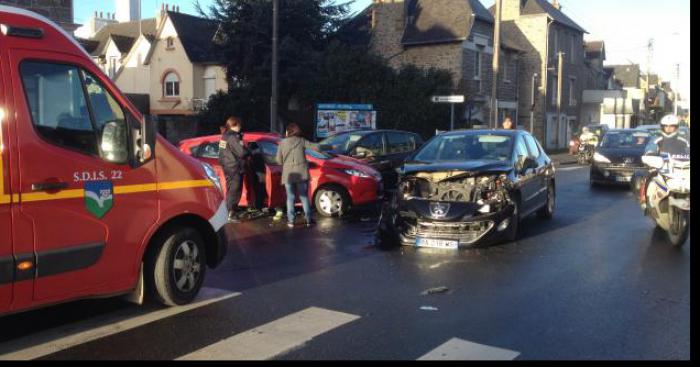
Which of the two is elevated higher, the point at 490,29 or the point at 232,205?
the point at 490,29

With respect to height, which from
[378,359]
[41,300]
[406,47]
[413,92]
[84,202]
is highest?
[406,47]

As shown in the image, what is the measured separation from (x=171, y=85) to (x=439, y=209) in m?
34.1

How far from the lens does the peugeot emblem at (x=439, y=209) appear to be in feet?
27.8

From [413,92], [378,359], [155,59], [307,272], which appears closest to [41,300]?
[378,359]

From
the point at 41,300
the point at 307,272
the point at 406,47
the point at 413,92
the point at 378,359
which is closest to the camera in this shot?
the point at 378,359

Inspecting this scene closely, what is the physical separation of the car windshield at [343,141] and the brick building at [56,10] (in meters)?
5.84

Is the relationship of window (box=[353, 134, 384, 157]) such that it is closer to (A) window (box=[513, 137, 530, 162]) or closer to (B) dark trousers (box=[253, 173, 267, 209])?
(B) dark trousers (box=[253, 173, 267, 209])

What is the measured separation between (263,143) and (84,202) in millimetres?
6853

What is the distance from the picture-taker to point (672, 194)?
27.5 feet

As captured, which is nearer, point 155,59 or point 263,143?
point 263,143

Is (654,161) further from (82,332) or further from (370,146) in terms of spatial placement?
(82,332)

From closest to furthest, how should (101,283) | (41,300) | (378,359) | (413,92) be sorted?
(378,359), (41,300), (101,283), (413,92)

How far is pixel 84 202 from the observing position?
5.03 meters

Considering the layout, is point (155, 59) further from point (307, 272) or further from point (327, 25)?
point (307, 272)
